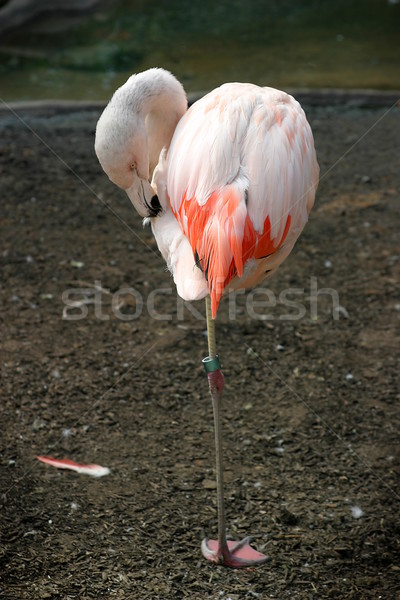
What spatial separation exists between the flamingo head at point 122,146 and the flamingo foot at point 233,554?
1302mm

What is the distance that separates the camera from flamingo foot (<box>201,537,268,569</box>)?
2.57 metres

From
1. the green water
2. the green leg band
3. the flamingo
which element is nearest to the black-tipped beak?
the flamingo

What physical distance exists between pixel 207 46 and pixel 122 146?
21.8ft

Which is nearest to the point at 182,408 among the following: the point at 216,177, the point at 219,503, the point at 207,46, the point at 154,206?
the point at 219,503

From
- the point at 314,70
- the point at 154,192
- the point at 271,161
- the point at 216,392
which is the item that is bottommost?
the point at 314,70

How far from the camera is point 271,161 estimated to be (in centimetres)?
228

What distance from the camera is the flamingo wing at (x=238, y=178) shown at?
7.06 ft

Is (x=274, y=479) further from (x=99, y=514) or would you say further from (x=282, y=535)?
(x=99, y=514)

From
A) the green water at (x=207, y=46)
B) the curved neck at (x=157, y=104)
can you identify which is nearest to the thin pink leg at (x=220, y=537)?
the curved neck at (x=157, y=104)

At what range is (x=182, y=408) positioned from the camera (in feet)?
11.0

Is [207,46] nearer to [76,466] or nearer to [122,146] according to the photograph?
[76,466]

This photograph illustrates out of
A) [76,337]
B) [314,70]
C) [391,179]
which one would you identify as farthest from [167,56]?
[76,337]

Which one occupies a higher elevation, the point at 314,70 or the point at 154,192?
the point at 154,192

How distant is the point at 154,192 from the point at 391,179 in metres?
3.23
